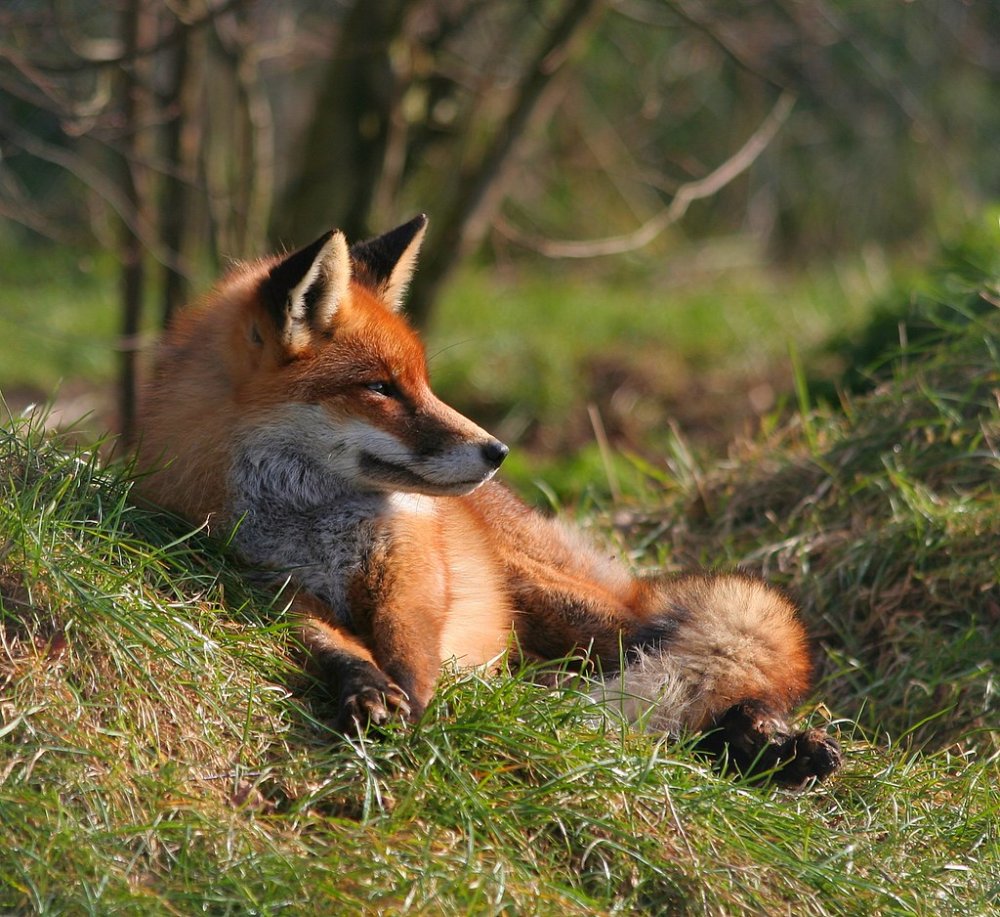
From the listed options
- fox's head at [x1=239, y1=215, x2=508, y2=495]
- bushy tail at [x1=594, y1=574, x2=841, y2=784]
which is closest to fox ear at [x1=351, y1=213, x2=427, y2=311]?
fox's head at [x1=239, y1=215, x2=508, y2=495]

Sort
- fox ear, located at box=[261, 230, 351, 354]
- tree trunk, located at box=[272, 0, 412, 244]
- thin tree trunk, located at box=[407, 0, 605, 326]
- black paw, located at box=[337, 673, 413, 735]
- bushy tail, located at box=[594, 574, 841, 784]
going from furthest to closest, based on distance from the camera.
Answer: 1. tree trunk, located at box=[272, 0, 412, 244]
2. thin tree trunk, located at box=[407, 0, 605, 326]
3. bushy tail, located at box=[594, 574, 841, 784]
4. fox ear, located at box=[261, 230, 351, 354]
5. black paw, located at box=[337, 673, 413, 735]

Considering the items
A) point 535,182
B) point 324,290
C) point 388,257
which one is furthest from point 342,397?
point 535,182

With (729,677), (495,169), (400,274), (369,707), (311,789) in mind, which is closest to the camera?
(311,789)

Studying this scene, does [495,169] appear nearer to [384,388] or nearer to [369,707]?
[384,388]

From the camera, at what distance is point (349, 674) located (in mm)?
3412

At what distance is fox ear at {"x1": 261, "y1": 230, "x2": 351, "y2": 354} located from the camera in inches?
144

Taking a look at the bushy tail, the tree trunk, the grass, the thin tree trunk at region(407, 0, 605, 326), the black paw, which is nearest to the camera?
the grass

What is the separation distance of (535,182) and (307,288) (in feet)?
35.3

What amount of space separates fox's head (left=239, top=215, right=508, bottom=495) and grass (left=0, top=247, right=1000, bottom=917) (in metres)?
0.47

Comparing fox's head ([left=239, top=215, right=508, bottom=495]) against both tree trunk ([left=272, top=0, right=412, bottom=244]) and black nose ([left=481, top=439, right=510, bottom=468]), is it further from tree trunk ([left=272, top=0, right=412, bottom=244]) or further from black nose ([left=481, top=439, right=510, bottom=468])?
tree trunk ([left=272, top=0, right=412, bottom=244])

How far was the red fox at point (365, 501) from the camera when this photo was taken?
3.72 meters

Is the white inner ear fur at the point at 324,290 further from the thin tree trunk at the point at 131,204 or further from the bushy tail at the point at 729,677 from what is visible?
the thin tree trunk at the point at 131,204

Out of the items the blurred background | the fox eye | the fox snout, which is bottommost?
the blurred background

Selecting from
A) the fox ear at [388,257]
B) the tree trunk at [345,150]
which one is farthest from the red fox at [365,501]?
the tree trunk at [345,150]
